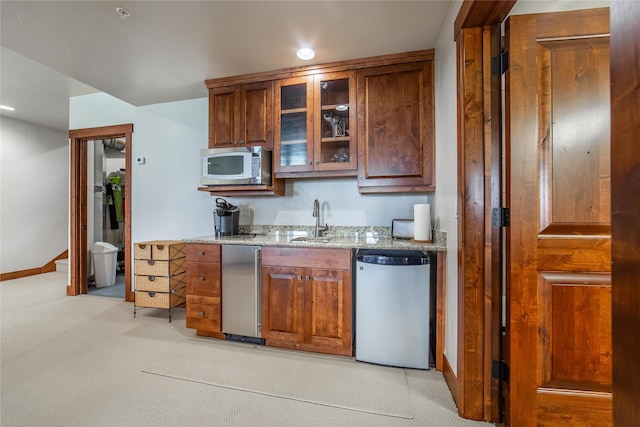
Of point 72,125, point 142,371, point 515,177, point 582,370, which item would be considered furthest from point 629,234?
point 72,125

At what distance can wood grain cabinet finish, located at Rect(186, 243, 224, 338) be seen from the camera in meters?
2.41

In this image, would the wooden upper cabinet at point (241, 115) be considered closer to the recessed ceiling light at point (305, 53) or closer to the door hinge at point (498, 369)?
the recessed ceiling light at point (305, 53)

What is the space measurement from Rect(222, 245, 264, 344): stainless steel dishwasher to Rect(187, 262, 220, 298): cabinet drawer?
8cm

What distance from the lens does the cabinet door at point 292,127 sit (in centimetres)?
→ 253

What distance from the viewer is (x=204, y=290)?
2.44 metres

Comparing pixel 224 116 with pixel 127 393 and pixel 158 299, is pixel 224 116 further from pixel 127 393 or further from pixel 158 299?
pixel 127 393

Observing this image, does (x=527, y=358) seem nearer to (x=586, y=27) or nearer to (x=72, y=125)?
(x=586, y=27)

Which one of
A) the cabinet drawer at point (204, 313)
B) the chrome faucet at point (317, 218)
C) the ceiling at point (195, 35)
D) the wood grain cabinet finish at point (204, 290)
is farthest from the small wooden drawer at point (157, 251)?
the ceiling at point (195, 35)

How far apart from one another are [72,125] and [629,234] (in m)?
5.19

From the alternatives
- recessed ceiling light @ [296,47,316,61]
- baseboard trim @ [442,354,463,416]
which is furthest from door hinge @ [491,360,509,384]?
recessed ceiling light @ [296,47,316,61]

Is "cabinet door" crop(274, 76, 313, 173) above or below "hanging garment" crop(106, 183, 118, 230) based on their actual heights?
above

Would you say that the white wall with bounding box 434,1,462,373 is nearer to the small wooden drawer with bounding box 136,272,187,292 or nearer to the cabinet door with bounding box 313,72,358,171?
the cabinet door with bounding box 313,72,358,171

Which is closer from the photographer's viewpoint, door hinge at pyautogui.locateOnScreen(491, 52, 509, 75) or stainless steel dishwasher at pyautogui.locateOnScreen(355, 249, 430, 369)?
door hinge at pyautogui.locateOnScreen(491, 52, 509, 75)

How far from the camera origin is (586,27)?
4.42 feet
